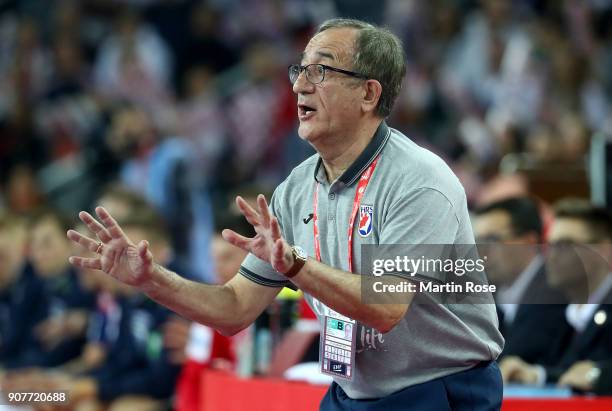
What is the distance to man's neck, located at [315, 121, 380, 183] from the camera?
3690 millimetres

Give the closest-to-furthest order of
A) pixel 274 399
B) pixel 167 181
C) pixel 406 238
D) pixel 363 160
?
1. pixel 406 238
2. pixel 363 160
3. pixel 274 399
4. pixel 167 181

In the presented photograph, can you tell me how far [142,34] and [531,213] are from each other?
23.5 feet

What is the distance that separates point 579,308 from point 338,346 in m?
2.24

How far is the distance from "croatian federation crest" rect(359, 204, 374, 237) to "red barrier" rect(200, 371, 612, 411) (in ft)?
4.62

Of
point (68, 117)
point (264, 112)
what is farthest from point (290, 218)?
point (68, 117)

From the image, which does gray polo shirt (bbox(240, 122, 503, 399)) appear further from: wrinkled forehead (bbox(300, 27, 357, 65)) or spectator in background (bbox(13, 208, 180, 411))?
spectator in background (bbox(13, 208, 180, 411))

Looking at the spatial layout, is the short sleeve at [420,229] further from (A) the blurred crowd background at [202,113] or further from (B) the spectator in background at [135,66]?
(B) the spectator in background at [135,66]

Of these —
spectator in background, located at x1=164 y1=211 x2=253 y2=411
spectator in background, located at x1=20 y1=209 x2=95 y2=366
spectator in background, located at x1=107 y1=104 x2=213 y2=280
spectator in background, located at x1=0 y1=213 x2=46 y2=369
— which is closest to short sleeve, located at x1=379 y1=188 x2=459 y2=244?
spectator in background, located at x1=164 y1=211 x2=253 y2=411

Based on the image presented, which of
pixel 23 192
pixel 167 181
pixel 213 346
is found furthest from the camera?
pixel 23 192

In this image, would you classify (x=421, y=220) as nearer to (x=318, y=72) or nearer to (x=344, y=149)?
(x=344, y=149)

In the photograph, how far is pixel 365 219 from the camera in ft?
11.6

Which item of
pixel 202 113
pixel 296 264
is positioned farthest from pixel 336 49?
pixel 202 113

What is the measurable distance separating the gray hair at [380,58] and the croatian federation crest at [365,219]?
37cm

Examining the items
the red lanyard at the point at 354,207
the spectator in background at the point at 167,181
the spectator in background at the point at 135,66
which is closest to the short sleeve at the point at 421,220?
the red lanyard at the point at 354,207
